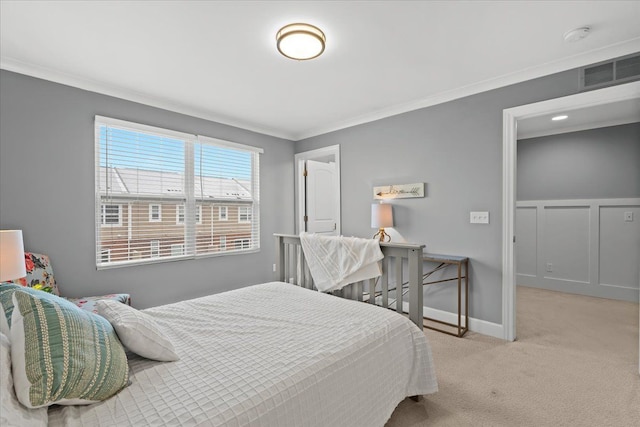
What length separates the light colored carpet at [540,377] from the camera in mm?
1706

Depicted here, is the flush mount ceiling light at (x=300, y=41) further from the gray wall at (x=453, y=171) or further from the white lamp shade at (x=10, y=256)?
the white lamp shade at (x=10, y=256)

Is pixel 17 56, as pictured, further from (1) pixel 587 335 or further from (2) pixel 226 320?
(1) pixel 587 335

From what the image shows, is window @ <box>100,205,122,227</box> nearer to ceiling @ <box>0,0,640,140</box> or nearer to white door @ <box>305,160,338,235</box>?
ceiling @ <box>0,0,640,140</box>

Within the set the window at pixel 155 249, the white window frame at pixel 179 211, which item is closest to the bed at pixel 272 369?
the window at pixel 155 249

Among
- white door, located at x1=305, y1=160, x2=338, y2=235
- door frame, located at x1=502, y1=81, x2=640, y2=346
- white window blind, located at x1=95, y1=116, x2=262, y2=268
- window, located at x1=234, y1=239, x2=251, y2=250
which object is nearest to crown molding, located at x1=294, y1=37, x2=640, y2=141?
door frame, located at x1=502, y1=81, x2=640, y2=346

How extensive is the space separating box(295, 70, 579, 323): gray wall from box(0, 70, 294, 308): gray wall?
239 centimetres

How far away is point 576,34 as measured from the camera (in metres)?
2.02

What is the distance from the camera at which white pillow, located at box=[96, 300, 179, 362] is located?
1.21 m

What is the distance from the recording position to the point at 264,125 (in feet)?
13.6

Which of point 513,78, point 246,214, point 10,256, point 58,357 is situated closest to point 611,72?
point 513,78

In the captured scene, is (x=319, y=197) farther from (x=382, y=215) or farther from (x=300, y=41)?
(x=300, y=41)

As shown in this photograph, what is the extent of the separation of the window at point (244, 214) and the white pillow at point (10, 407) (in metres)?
3.18

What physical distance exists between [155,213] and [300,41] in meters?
2.41

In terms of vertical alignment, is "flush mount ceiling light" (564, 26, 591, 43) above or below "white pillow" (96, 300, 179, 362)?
above
